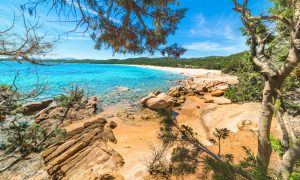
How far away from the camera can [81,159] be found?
505cm

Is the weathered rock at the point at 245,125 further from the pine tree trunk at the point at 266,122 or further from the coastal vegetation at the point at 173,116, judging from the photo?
the pine tree trunk at the point at 266,122

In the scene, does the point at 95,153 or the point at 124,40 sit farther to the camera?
the point at 95,153

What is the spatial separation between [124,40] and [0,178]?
214 inches

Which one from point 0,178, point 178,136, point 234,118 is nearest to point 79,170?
point 0,178

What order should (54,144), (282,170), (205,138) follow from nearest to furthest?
(282,170)
(54,144)
(205,138)

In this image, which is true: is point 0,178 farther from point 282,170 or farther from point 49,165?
point 282,170

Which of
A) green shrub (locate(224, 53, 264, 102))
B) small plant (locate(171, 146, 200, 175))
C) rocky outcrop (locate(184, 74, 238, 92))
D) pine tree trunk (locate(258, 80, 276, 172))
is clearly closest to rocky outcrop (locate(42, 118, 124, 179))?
small plant (locate(171, 146, 200, 175))

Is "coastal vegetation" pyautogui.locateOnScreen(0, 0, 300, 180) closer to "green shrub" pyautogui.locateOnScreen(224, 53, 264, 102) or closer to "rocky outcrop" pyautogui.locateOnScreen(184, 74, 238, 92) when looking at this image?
"green shrub" pyautogui.locateOnScreen(224, 53, 264, 102)

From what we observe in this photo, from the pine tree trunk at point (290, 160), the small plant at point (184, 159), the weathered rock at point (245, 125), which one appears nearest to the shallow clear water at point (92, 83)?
the small plant at point (184, 159)

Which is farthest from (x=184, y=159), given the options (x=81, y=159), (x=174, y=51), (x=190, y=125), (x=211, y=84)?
(x=211, y=84)

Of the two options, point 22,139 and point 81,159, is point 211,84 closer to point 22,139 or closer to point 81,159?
point 81,159

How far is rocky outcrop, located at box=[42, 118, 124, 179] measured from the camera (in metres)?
4.60

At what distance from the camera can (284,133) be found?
159cm

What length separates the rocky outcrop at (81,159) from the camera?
15.1 ft
